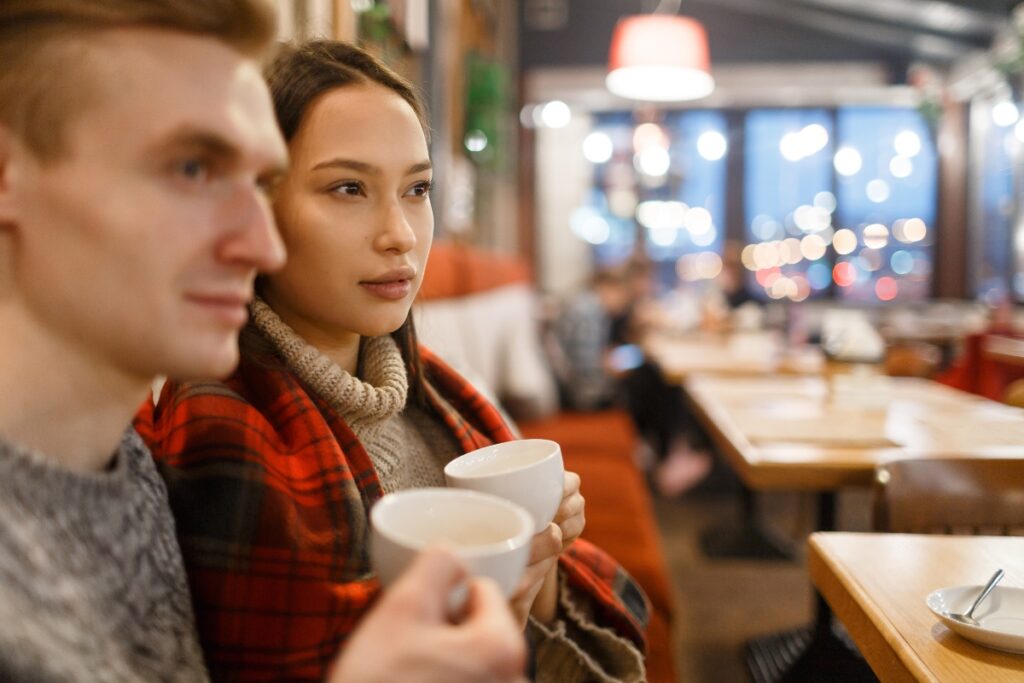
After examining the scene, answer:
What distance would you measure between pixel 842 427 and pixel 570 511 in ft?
4.07

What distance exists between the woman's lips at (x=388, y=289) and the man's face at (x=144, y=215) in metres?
0.29

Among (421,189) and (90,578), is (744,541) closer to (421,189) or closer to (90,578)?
(421,189)

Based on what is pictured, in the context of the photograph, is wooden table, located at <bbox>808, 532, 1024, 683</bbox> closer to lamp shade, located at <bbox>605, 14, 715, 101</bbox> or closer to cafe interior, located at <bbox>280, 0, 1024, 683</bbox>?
cafe interior, located at <bbox>280, 0, 1024, 683</bbox>

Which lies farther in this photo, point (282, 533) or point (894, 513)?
point (894, 513)

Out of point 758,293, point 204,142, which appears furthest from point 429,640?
point 758,293

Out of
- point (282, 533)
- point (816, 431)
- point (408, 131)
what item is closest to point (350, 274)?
point (408, 131)

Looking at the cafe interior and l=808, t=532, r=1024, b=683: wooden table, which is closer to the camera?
l=808, t=532, r=1024, b=683: wooden table

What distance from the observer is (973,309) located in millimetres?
7641

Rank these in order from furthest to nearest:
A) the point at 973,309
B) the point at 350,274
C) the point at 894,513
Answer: the point at 973,309, the point at 894,513, the point at 350,274

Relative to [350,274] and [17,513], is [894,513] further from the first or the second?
[17,513]

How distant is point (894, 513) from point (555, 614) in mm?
620

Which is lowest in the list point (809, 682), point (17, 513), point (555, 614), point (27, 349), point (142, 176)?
point (809, 682)

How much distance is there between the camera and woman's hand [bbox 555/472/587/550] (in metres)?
0.88

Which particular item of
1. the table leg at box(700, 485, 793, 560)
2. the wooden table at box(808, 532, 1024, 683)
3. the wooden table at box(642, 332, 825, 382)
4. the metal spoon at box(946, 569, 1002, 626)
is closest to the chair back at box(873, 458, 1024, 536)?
the wooden table at box(808, 532, 1024, 683)
